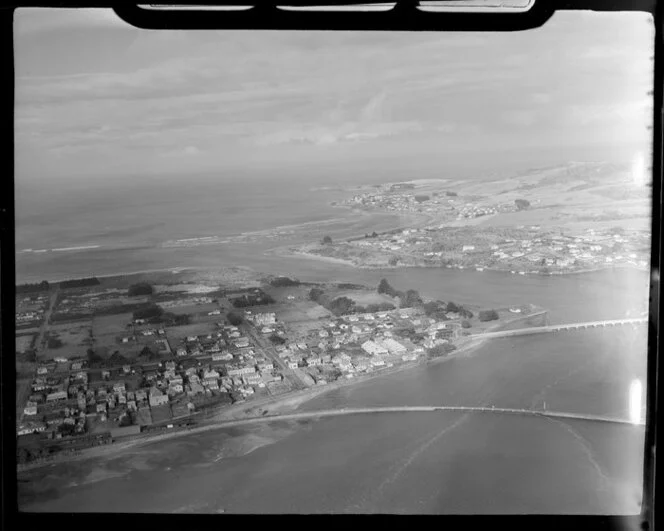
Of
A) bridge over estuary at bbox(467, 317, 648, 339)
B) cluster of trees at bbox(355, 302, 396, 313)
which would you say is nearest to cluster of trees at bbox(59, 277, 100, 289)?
cluster of trees at bbox(355, 302, 396, 313)

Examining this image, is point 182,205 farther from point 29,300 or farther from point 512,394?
point 512,394

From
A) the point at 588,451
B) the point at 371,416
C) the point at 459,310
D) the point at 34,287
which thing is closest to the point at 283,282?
the point at 371,416

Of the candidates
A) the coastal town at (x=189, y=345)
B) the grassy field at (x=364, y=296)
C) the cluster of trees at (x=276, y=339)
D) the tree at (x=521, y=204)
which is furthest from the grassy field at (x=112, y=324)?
the tree at (x=521, y=204)

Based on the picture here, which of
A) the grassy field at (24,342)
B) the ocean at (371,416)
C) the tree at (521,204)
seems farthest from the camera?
the tree at (521,204)

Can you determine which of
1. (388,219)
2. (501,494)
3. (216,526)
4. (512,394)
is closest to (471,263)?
(388,219)

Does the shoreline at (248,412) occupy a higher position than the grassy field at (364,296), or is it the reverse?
the grassy field at (364,296)

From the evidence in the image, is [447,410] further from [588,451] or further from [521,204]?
[521,204]

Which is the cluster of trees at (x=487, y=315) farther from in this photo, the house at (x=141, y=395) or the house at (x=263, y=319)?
the house at (x=141, y=395)
